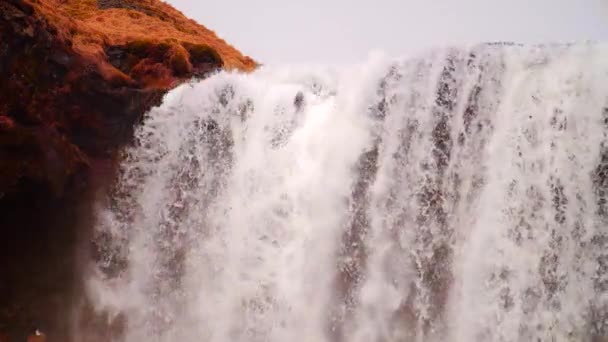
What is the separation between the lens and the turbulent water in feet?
26.2

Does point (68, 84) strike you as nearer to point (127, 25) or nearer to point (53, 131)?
point (53, 131)

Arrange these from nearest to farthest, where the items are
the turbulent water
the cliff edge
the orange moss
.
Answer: the turbulent water, the cliff edge, the orange moss

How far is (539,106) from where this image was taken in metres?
8.45

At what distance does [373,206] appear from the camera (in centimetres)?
911

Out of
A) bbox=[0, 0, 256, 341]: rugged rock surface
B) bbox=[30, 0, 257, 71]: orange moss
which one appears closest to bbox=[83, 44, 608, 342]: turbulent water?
bbox=[0, 0, 256, 341]: rugged rock surface

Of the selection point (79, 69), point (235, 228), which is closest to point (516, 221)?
point (235, 228)

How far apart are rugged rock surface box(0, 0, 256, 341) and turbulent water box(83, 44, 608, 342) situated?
1.64 ft

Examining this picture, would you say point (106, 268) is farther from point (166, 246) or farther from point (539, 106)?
point (539, 106)

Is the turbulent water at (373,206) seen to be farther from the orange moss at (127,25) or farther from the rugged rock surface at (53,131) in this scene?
the orange moss at (127,25)

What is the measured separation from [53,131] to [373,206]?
529cm

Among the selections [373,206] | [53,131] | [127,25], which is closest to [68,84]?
[53,131]

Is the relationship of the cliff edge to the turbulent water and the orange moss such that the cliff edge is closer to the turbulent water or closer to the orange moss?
the orange moss

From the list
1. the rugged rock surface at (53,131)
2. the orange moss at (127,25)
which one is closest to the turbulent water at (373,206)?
the rugged rock surface at (53,131)

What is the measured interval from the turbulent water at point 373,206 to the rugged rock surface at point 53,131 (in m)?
0.50
